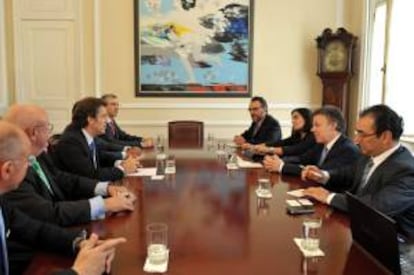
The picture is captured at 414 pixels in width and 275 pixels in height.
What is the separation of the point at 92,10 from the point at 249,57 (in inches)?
87.5

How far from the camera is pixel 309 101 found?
21.5ft

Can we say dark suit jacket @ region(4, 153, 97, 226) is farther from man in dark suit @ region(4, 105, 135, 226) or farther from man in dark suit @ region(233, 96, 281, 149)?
man in dark suit @ region(233, 96, 281, 149)

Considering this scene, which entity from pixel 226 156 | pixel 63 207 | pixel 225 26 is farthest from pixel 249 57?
pixel 63 207

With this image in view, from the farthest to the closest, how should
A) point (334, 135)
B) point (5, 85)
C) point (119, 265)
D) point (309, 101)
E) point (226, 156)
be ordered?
point (309, 101) → point (5, 85) → point (226, 156) → point (334, 135) → point (119, 265)

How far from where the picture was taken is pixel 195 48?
637 centimetres

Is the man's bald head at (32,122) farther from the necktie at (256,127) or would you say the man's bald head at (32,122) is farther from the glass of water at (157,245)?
the necktie at (256,127)

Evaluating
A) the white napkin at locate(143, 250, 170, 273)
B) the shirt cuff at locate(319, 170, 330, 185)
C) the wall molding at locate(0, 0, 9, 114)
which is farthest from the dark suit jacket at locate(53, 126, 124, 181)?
the wall molding at locate(0, 0, 9, 114)

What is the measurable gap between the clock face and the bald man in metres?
5.04

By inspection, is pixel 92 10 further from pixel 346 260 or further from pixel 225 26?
pixel 346 260

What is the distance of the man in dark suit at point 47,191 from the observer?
2027 mm

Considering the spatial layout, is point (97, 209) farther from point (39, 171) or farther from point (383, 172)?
point (383, 172)

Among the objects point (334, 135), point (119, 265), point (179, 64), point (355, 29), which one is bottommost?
point (119, 265)

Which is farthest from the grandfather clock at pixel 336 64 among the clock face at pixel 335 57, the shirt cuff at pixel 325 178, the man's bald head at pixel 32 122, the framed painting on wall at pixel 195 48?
the man's bald head at pixel 32 122

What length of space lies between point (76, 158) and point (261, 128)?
265 cm
